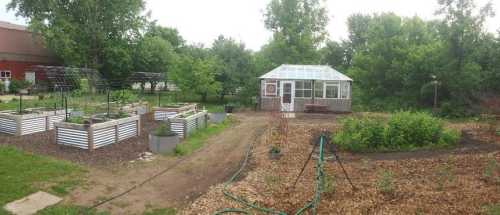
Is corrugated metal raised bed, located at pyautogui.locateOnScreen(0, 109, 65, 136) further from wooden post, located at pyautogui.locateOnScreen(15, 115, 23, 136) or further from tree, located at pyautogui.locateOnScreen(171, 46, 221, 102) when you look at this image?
tree, located at pyautogui.locateOnScreen(171, 46, 221, 102)

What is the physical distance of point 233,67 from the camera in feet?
77.8

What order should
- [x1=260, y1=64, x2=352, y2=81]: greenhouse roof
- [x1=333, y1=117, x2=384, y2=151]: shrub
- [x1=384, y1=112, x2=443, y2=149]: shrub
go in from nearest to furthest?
1. [x1=333, y1=117, x2=384, y2=151]: shrub
2. [x1=384, y1=112, x2=443, y2=149]: shrub
3. [x1=260, y1=64, x2=352, y2=81]: greenhouse roof

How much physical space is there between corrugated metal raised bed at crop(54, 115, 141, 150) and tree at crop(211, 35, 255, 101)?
43.6ft

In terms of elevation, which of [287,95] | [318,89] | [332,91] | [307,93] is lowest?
[287,95]

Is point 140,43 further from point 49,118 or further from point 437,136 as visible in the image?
point 437,136

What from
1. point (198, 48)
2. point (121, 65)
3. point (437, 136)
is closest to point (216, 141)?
point (437, 136)

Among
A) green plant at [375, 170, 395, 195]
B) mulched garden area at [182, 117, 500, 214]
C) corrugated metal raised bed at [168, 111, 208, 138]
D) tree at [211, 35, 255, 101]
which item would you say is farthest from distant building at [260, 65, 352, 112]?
green plant at [375, 170, 395, 195]

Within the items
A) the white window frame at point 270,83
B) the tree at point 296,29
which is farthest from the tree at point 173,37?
the white window frame at point 270,83

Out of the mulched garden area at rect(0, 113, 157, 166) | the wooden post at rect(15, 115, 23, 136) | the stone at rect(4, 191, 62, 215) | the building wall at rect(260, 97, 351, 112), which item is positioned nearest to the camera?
the stone at rect(4, 191, 62, 215)

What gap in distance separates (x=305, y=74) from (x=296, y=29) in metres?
15.8

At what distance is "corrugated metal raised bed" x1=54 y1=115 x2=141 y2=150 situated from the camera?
352 inches

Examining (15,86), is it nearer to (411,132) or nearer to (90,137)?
(90,137)

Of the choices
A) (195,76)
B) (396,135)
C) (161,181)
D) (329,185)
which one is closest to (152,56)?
(195,76)

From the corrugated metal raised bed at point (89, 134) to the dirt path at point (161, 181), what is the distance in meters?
1.73
